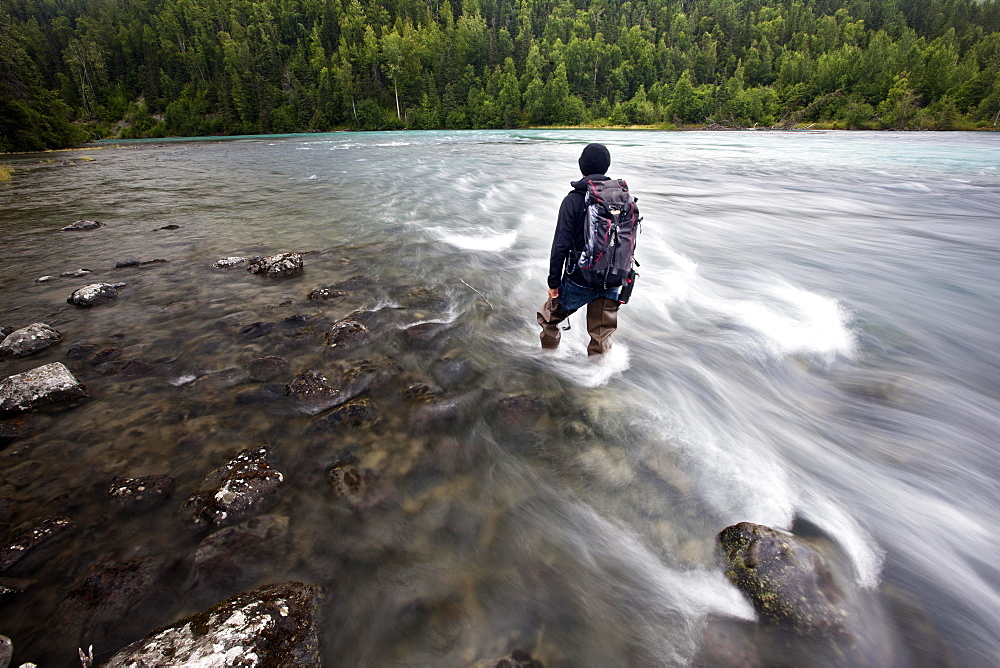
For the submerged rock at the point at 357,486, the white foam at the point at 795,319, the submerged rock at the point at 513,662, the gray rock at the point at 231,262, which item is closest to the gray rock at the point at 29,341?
the gray rock at the point at 231,262

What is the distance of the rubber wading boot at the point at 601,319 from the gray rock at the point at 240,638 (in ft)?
15.8

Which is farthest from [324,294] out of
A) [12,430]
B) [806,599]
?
[806,599]

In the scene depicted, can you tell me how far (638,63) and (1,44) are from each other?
140 m

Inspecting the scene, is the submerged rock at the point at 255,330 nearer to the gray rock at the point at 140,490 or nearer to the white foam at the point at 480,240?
the gray rock at the point at 140,490

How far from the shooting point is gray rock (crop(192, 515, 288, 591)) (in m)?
3.54

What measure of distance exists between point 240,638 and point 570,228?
197 inches

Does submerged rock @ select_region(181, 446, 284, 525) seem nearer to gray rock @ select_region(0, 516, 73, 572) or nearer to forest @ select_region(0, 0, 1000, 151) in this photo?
gray rock @ select_region(0, 516, 73, 572)

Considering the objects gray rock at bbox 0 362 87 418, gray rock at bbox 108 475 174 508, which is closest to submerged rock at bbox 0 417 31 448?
gray rock at bbox 0 362 87 418

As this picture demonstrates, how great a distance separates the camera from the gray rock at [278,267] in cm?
1020

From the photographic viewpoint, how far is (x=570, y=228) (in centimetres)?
548

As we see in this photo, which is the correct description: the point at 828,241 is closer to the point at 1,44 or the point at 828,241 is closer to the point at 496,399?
the point at 496,399

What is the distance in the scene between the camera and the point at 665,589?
12.1ft

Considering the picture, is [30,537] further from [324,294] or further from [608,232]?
[608,232]

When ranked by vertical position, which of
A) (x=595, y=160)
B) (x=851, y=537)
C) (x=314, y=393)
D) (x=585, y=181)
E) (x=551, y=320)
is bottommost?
(x=851, y=537)
